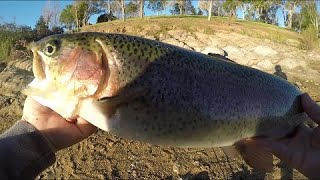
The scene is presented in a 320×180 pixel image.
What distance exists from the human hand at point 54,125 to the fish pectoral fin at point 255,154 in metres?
1.29

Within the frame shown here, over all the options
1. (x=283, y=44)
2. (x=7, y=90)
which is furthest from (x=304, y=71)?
(x=7, y=90)

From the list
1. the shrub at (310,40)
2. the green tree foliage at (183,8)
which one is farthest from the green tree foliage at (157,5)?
the shrub at (310,40)

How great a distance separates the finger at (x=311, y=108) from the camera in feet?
11.7

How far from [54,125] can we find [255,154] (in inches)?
67.2

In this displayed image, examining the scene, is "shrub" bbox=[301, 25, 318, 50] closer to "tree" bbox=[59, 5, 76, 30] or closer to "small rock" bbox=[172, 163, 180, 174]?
"small rock" bbox=[172, 163, 180, 174]

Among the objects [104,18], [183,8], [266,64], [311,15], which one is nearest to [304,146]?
[266,64]

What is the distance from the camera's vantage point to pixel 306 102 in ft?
11.9

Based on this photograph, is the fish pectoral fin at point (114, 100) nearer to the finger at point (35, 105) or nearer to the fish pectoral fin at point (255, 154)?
the finger at point (35, 105)

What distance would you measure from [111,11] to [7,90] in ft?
167

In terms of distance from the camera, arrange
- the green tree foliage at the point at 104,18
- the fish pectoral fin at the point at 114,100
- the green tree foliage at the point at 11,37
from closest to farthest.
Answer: the fish pectoral fin at the point at 114,100 → the green tree foliage at the point at 11,37 → the green tree foliage at the point at 104,18

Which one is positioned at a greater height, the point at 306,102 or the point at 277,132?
the point at 306,102

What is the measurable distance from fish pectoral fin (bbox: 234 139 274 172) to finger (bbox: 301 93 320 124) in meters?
0.50

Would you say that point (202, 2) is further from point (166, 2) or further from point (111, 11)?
point (111, 11)

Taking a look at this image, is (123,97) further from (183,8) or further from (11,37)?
(183,8)
